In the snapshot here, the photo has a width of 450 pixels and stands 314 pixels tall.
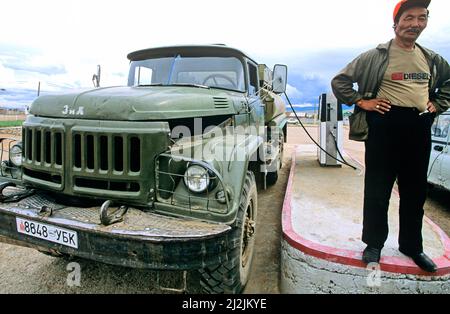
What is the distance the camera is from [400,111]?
7.53 ft

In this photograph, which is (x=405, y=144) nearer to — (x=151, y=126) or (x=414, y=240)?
(x=414, y=240)

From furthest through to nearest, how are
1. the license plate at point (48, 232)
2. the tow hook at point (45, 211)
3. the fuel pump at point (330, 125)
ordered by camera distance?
1. the fuel pump at point (330, 125)
2. the tow hook at point (45, 211)
3. the license plate at point (48, 232)

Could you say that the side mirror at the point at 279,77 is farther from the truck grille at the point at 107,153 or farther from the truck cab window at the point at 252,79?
the truck grille at the point at 107,153

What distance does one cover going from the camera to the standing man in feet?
7.50

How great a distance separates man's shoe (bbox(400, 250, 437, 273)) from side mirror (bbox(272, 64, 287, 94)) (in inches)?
109

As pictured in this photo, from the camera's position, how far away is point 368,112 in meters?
2.43

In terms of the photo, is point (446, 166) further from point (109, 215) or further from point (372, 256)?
point (109, 215)

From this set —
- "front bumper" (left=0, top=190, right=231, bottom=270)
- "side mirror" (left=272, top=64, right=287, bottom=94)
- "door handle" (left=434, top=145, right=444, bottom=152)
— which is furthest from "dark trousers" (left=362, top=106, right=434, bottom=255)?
"door handle" (left=434, top=145, right=444, bottom=152)

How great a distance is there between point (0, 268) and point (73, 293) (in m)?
1.07

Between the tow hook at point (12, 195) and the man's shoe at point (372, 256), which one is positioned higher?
the tow hook at point (12, 195)

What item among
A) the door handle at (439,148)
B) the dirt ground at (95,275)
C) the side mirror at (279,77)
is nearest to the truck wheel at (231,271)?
the dirt ground at (95,275)

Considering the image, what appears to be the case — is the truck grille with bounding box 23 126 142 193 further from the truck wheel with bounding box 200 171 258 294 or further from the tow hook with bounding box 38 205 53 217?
the truck wheel with bounding box 200 171 258 294

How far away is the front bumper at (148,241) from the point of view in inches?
82.1
